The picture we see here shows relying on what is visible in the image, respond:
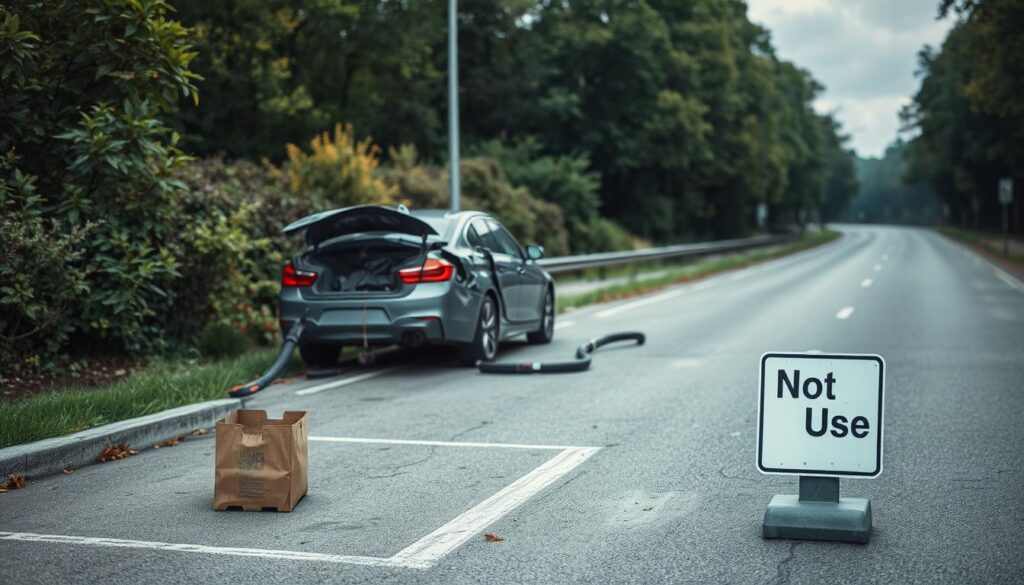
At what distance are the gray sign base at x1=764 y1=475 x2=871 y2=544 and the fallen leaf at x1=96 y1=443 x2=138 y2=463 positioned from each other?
4.13 metres

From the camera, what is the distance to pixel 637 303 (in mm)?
21047

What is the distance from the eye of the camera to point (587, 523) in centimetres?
539

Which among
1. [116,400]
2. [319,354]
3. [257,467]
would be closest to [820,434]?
[257,467]

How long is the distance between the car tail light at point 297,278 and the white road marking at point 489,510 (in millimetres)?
4547

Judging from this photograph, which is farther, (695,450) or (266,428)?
(695,450)

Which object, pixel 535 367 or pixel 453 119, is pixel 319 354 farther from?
pixel 453 119

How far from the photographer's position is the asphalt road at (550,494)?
4.68 metres

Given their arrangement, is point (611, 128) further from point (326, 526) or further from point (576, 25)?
point (326, 526)

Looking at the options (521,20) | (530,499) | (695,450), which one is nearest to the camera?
(530,499)

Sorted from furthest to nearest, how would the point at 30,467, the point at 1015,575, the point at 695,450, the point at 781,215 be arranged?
the point at 781,215, the point at 695,450, the point at 30,467, the point at 1015,575

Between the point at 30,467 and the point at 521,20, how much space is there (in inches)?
1735

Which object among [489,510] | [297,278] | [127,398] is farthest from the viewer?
[297,278]

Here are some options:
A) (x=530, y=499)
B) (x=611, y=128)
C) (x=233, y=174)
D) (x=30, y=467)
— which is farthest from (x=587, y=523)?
(x=611, y=128)

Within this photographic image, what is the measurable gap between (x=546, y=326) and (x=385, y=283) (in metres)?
3.55
